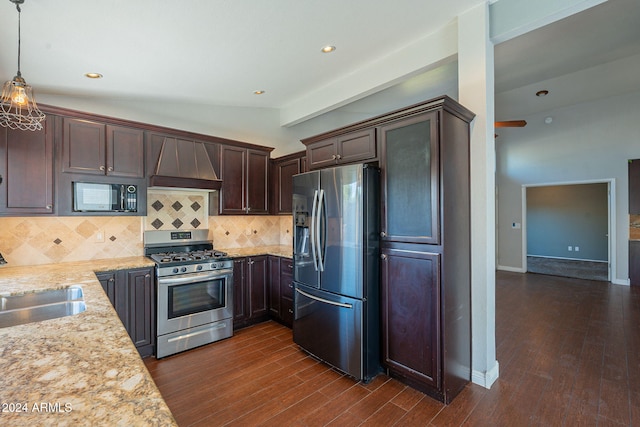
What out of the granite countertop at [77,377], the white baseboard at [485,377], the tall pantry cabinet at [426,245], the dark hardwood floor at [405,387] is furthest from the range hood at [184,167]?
the white baseboard at [485,377]

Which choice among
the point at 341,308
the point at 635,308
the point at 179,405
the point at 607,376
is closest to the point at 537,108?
the point at 635,308

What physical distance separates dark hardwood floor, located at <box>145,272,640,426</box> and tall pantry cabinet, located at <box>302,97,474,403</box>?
27 cm

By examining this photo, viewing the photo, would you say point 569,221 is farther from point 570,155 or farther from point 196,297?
point 196,297

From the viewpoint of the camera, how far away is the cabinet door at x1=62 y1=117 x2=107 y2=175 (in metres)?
2.86

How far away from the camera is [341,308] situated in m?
2.66

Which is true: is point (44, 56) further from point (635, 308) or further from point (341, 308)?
point (635, 308)

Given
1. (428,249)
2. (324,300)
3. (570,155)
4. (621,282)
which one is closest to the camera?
(428,249)

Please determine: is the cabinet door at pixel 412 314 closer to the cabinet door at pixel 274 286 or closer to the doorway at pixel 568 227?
the cabinet door at pixel 274 286

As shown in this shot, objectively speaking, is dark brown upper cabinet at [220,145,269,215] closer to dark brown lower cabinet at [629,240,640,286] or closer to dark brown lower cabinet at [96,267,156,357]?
dark brown lower cabinet at [96,267,156,357]

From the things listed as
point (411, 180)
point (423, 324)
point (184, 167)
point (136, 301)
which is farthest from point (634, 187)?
point (136, 301)

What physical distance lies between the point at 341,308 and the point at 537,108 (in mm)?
6395

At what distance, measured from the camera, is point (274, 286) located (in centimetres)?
390

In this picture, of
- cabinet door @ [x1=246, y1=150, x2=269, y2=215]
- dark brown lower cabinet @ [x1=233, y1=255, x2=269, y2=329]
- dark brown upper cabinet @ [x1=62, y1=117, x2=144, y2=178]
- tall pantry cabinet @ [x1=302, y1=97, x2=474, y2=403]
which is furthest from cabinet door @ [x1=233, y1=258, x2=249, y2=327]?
tall pantry cabinet @ [x1=302, y1=97, x2=474, y2=403]

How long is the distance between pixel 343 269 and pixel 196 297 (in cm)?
174
